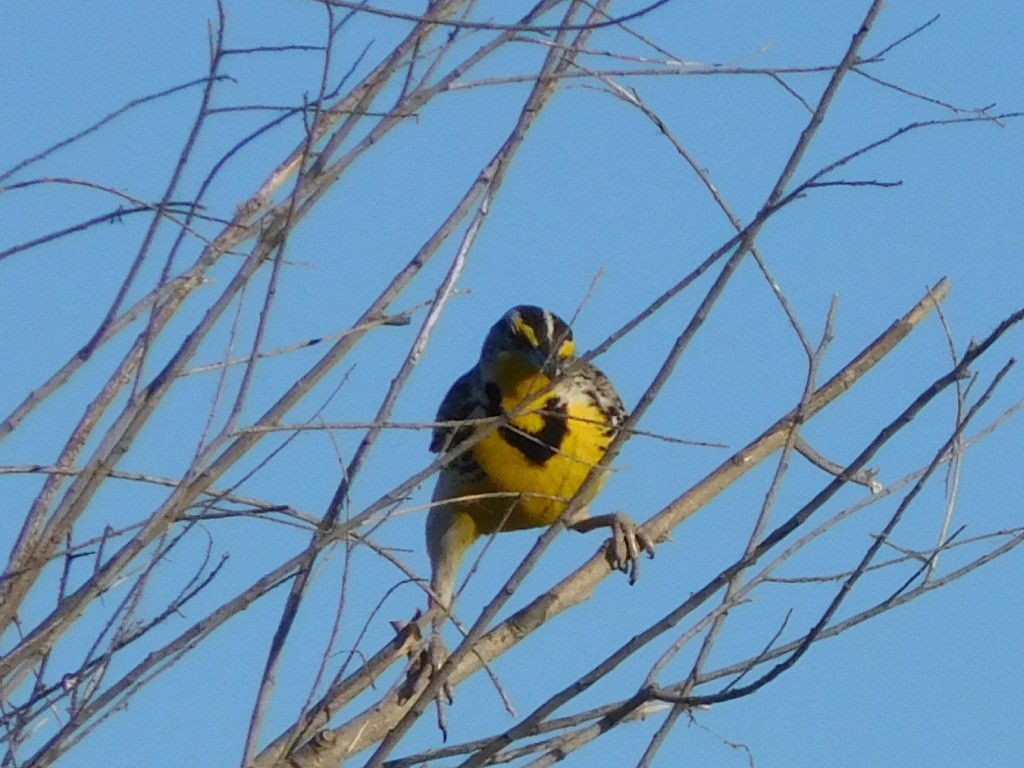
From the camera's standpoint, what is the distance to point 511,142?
3.24 meters

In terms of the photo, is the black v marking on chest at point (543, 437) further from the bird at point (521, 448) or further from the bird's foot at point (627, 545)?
the bird's foot at point (627, 545)

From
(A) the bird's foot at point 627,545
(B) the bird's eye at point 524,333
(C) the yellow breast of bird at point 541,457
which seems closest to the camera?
(A) the bird's foot at point 627,545

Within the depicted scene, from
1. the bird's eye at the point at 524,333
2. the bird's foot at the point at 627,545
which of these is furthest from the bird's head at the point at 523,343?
the bird's foot at the point at 627,545

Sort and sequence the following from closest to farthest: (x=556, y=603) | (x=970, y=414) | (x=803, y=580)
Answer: (x=970, y=414) → (x=803, y=580) → (x=556, y=603)

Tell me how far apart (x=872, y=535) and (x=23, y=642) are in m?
1.61

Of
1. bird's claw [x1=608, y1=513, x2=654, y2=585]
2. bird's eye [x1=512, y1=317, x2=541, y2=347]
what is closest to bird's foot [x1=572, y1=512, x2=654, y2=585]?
bird's claw [x1=608, y1=513, x2=654, y2=585]

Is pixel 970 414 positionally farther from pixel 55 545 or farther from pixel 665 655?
pixel 55 545

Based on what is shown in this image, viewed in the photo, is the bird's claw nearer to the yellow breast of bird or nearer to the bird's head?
the yellow breast of bird

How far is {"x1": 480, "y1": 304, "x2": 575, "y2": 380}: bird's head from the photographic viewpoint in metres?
5.63

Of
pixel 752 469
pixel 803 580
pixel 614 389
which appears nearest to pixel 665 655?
pixel 803 580

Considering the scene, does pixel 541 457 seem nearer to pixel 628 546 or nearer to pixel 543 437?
pixel 543 437

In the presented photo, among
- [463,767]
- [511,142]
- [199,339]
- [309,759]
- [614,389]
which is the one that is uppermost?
[614,389]

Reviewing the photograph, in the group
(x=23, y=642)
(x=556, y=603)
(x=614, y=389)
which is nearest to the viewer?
(x=23, y=642)

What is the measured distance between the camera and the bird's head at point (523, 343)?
5629mm
